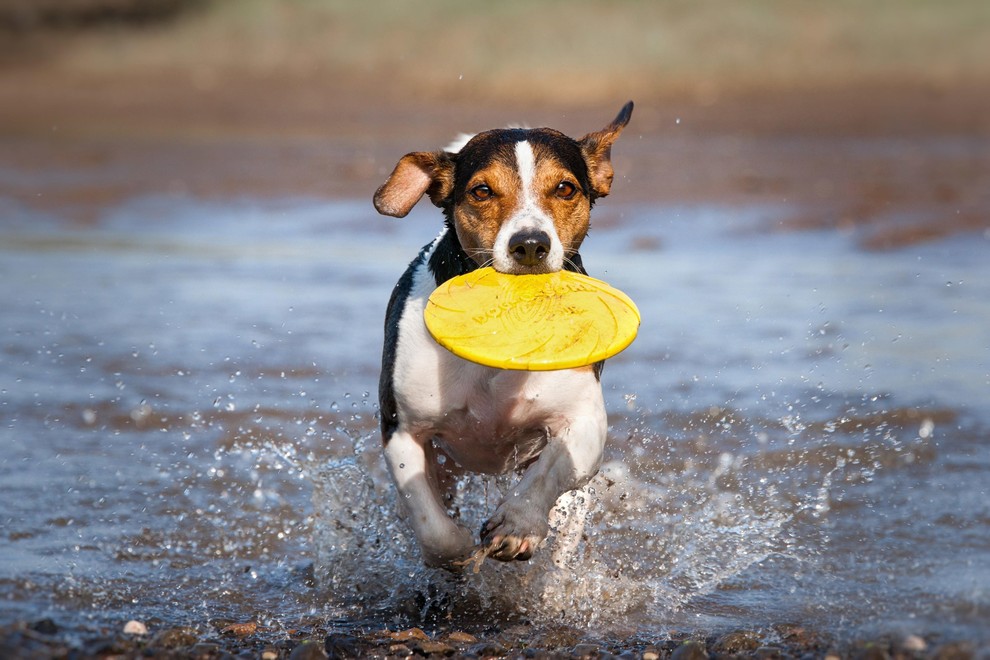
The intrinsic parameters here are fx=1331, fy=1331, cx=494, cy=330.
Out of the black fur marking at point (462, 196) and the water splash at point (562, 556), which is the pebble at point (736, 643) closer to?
the water splash at point (562, 556)

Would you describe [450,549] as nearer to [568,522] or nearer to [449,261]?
[568,522]

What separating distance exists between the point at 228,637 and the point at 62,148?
18561 millimetres

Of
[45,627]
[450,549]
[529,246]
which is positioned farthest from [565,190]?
[45,627]

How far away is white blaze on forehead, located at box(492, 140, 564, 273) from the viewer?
5094 millimetres

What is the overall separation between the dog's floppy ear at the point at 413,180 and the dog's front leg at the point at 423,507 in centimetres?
95

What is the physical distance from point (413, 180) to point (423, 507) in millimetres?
1372

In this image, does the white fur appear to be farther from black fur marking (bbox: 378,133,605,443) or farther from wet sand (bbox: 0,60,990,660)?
wet sand (bbox: 0,60,990,660)

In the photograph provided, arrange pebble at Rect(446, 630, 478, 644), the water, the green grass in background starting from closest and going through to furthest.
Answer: pebble at Rect(446, 630, 478, 644) → the water → the green grass in background

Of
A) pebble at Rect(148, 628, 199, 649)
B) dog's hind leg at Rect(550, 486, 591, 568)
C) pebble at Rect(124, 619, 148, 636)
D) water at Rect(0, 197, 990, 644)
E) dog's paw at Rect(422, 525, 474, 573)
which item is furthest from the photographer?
dog's hind leg at Rect(550, 486, 591, 568)

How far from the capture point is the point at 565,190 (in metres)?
5.40

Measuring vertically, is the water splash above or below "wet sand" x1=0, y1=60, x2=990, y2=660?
below

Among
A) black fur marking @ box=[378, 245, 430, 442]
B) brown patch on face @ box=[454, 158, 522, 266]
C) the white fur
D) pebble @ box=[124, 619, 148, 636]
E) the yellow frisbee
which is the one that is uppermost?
the white fur

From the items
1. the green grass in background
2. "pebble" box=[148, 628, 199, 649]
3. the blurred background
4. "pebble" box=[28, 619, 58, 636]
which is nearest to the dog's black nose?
"pebble" box=[148, 628, 199, 649]

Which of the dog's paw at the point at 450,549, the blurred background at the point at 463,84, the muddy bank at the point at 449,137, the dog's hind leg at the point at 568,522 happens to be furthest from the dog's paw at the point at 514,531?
the blurred background at the point at 463,84
